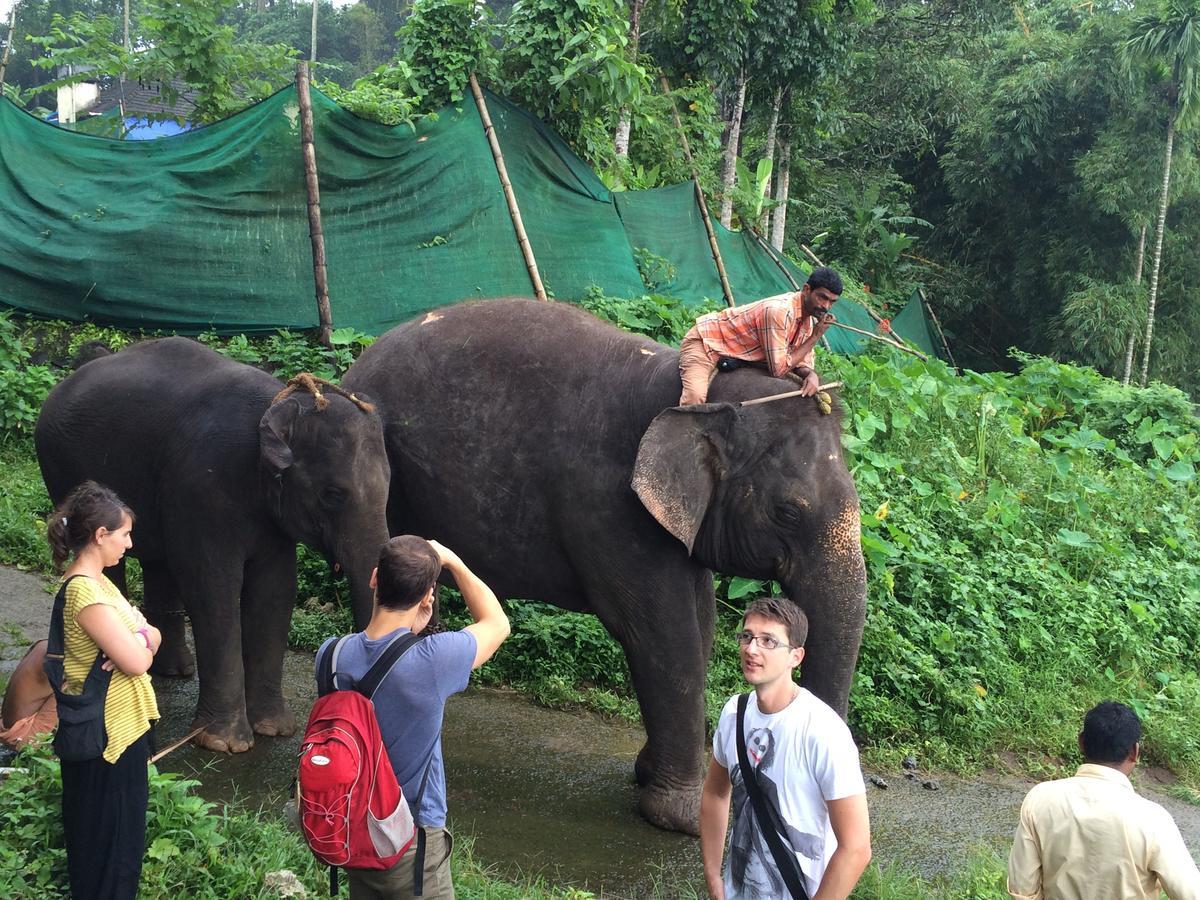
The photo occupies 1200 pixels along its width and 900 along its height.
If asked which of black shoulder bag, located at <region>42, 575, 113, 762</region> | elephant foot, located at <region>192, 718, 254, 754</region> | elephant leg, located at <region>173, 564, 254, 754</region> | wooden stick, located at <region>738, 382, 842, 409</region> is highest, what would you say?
wooden stick, located at <region>738, 382, 842, 409</region>

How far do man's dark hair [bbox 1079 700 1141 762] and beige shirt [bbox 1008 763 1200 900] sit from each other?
0.04m

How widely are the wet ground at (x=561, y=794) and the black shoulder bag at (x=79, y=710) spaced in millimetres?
1617

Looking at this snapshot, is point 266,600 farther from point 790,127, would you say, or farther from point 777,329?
point 790,127

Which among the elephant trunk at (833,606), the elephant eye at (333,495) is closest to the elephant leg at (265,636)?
the elephant eye at (333,495)

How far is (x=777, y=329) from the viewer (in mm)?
5383

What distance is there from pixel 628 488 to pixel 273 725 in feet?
7.35

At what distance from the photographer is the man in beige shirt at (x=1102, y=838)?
333 cm

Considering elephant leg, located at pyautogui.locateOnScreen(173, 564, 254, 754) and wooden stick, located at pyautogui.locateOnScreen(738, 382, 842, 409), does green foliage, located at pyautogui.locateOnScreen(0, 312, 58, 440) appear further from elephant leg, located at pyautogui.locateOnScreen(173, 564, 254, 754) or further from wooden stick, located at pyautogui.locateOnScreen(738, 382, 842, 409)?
wooden stick, located at pyautogui.locateOnScreen(738, 382, 842, 409)

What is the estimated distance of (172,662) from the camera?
22.2 ft

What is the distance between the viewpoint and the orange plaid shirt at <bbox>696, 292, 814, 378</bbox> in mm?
5387

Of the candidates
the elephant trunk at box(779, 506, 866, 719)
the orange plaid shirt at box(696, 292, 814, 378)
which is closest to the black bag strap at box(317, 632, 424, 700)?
the elephant trunk at box(779, 506, 866, 719)

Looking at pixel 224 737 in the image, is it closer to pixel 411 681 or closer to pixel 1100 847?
pixel 411 681

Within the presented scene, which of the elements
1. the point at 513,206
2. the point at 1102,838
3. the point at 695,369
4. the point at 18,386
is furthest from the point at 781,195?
the point at 1102,838

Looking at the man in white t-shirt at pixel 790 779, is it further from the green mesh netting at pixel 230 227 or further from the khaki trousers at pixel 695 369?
the green mesh netting at pixel 230 227
